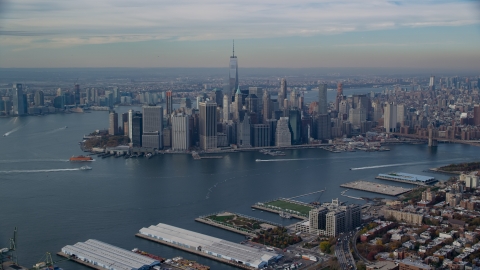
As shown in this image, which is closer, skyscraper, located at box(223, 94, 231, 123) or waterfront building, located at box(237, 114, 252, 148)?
waterfront building, located at box(237, 114, 252, 148)

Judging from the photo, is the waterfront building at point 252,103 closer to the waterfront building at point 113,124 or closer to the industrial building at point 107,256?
the waterfront building at point 113,124

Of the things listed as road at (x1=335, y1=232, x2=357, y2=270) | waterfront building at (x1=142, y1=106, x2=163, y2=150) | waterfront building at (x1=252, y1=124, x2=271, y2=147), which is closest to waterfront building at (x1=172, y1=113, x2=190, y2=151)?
waterfront building at (x1=142, y1=106, x2=163, y2=150)

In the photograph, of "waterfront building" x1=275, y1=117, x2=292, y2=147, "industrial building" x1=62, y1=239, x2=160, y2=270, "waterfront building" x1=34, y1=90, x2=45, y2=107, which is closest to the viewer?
"industrial building" x1=62, y1=239, x2=160, y2=270

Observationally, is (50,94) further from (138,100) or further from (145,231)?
(145,231)

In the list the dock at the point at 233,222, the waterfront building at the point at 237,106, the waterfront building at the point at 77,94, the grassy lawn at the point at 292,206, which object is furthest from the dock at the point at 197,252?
the waterfront building at the point at 77,94

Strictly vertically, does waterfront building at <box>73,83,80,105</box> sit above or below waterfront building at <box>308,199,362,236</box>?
above

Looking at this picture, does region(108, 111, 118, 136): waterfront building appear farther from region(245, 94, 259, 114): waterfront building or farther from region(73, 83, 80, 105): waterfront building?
region(73, 83, 80, 105): waterfront building
